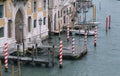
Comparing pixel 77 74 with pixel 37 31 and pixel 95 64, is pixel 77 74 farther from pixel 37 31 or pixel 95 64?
pixel 37 31

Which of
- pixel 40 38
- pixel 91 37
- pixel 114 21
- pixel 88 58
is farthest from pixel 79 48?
pixel 114 21

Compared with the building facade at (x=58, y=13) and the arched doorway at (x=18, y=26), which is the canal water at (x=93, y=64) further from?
the arched doorway at (x=18, y=26)

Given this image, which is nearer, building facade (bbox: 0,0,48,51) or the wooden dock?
building facade (bbox: 0,0,48,51)

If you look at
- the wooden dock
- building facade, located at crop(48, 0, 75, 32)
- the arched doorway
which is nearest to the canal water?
the wooden dock

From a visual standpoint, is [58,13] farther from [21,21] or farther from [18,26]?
[18,26]

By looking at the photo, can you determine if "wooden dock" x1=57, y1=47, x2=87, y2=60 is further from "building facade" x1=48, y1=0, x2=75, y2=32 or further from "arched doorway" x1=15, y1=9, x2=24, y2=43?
"building facade" x1=48, y1=0, x2=75, y2=32

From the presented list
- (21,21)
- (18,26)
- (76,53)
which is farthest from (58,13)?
(76,53)

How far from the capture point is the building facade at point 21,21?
3185 centimetres

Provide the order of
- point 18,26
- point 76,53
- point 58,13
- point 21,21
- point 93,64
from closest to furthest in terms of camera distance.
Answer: point 93,64 < point 76,53 < point 18,26 < point 21,21 < point 58,13

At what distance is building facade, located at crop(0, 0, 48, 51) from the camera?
31.8m

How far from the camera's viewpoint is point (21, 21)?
1378 inches

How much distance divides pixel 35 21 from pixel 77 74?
10911 millimetres

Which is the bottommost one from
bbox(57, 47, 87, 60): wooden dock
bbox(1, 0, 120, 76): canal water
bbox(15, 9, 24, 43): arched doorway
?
bbox(1, 0, 120, 76): canal water

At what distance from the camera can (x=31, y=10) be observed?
121ft
